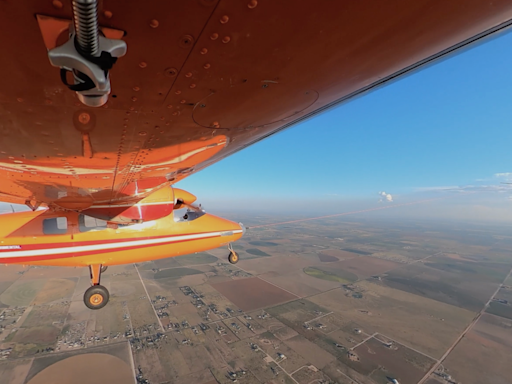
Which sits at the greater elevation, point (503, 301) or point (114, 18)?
point (114, 18)

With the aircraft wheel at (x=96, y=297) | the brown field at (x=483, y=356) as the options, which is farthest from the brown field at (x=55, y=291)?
the brown field at (x=483, y=356)

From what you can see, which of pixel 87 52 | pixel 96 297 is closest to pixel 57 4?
pixel 87 52

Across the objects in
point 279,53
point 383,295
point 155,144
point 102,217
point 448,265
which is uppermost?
point 279,53

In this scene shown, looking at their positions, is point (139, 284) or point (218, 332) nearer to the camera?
point (218, 332)

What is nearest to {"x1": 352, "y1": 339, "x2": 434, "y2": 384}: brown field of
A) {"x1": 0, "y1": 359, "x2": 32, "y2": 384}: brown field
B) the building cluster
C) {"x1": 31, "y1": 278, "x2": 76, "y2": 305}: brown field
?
the building cluster

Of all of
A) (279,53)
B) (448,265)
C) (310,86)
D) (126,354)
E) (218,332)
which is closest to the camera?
(279,53)

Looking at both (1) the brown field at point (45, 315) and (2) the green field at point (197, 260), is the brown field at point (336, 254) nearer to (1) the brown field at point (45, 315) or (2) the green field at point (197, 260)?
(2) the green field at point (197, 260)

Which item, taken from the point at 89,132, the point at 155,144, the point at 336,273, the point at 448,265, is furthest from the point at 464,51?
the point at 448,265

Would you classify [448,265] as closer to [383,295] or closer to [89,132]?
[383,295]
